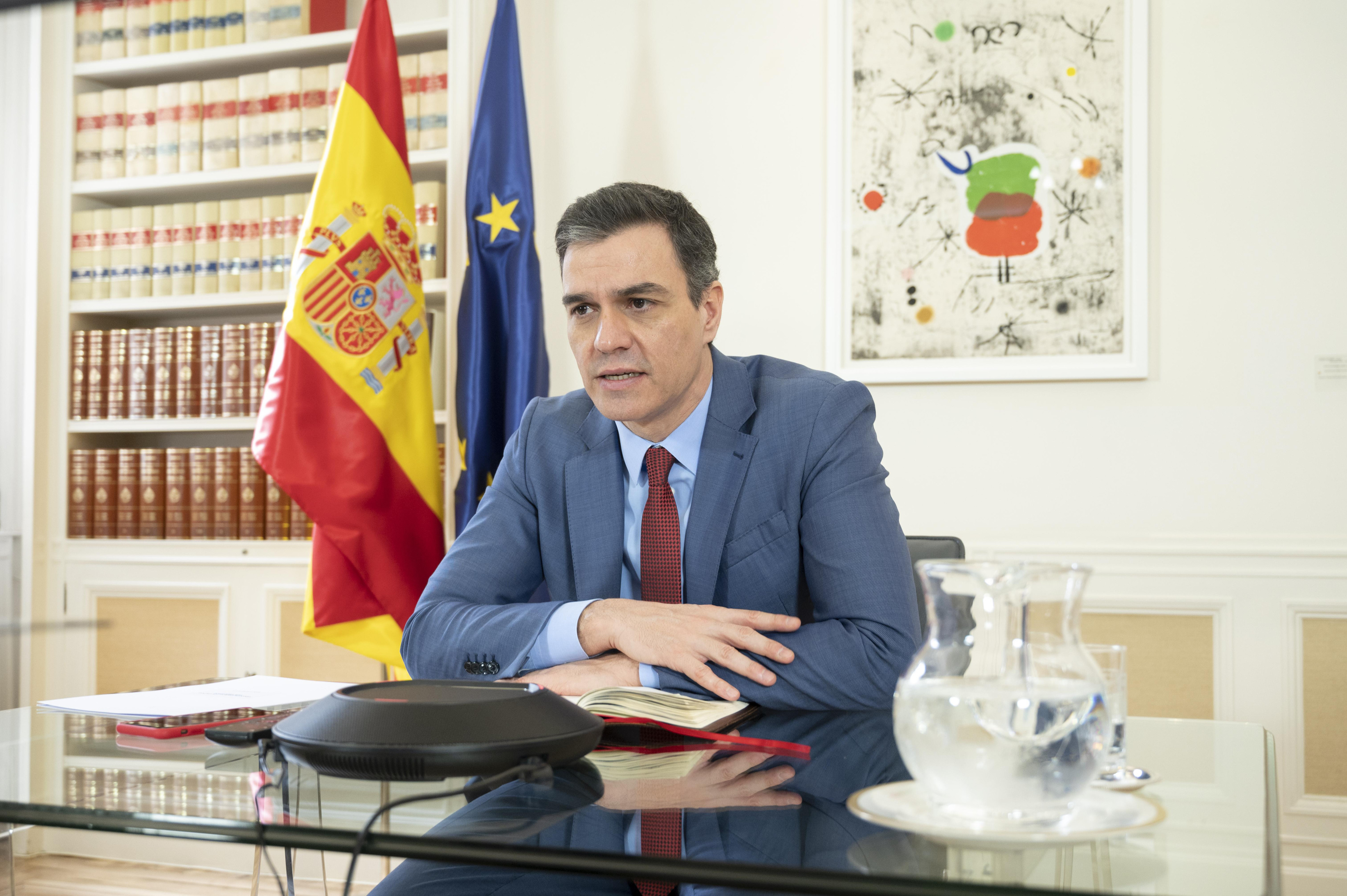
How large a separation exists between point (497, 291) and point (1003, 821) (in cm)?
239

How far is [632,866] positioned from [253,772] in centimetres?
35

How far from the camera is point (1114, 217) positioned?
2650mm

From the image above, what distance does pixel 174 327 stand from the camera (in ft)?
11.0

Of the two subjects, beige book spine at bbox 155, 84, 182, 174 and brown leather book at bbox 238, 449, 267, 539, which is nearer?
brown leather book at bbox 238, 449, 267, 539

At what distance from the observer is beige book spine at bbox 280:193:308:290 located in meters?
3.03

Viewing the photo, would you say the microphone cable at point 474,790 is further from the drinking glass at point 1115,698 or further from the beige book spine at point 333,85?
the beige book spine at point 333,85

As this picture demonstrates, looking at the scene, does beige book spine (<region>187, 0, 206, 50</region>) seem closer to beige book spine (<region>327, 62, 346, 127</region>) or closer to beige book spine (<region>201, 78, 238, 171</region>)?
beige book spine (<region>201, 78, 238, 171</region>)

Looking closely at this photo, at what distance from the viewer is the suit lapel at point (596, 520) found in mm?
1558

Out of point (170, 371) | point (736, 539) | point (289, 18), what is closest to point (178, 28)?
point (289, 18)

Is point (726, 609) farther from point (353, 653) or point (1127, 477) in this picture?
point (353, 653)

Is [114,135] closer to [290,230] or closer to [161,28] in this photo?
[161,28]

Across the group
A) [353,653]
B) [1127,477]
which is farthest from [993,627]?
[353,653]

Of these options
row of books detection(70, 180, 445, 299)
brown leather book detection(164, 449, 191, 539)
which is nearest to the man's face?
row of books detection(70, 180, 445, 299)

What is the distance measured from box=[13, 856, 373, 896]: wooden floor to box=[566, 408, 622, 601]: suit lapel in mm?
1655
